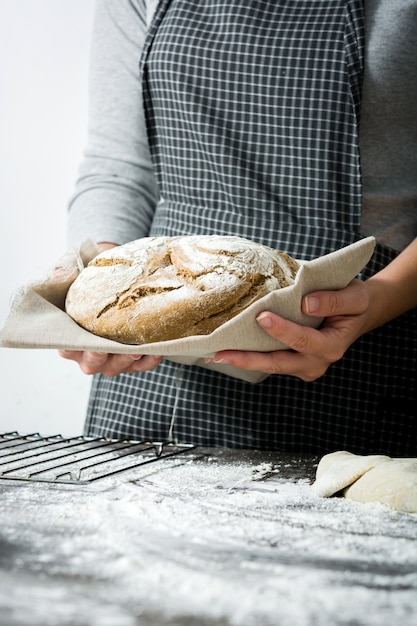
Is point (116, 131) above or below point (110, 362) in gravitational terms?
above

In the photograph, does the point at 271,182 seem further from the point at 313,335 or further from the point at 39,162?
the point at 39,162

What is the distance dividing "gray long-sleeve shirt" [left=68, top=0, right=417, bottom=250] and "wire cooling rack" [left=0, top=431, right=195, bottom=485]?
0.41m

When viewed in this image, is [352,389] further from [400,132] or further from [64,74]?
[64,74]

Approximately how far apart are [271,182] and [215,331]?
1.58 feet

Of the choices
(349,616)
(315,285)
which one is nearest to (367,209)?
(315,285)

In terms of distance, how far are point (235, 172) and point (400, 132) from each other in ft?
1.00

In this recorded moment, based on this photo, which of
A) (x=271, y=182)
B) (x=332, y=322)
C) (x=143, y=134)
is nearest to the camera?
(x=332, y=322)

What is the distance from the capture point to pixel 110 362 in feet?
3.70

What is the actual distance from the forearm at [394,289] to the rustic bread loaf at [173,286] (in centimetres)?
15

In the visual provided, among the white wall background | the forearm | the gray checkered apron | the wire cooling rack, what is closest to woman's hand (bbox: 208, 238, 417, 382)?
the forearm

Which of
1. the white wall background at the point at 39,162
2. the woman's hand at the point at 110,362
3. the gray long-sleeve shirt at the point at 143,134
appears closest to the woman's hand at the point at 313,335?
the woman's hand at the point at 110,362

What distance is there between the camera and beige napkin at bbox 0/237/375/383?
954 mm

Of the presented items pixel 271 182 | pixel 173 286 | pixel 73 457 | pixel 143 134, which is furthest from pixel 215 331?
pixel 143 134

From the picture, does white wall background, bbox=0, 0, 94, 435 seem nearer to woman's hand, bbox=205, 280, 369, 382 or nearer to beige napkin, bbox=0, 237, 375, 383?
beige napkin, bbox=0, 237, 375, 383
